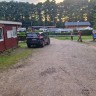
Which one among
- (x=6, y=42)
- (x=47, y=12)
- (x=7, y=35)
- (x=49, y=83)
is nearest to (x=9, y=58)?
(x=6, y=42)

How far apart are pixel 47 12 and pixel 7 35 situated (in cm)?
6773

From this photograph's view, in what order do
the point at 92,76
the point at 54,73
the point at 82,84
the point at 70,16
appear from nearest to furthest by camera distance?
the point at 82,84 < the point at 92,76 < the point at 54,73 < the point at 70,16

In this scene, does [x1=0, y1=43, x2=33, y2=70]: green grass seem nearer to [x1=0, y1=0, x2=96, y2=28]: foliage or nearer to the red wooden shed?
the red wooden shed

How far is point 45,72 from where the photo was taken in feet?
21.9

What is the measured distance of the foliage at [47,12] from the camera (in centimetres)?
7575

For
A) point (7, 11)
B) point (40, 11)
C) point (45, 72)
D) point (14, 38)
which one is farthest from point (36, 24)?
point (45, 72)

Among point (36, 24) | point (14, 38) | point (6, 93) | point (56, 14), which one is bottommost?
point (6, 93)

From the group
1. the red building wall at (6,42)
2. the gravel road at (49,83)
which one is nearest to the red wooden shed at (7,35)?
the red building wall at (6,42)

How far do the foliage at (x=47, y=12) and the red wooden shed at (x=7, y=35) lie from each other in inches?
2454

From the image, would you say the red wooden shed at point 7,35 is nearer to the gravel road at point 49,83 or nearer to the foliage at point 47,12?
the gravel road at point 49,83

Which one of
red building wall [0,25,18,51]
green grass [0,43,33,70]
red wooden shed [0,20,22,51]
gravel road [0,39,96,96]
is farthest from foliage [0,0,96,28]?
gravel road [0,39,96,96]

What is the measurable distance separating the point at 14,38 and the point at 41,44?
9.74ft

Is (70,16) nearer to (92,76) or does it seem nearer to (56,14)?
(56,14)

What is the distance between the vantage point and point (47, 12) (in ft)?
260
